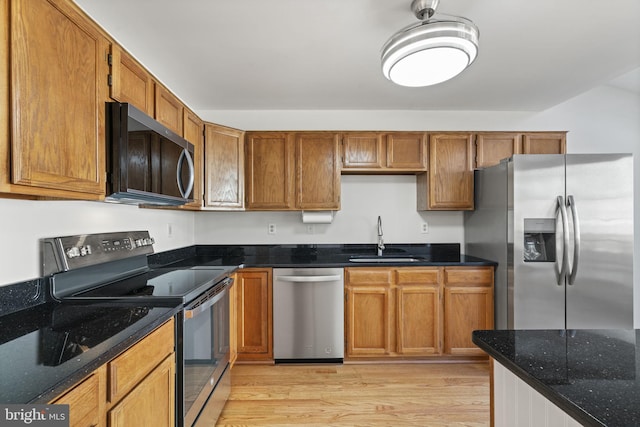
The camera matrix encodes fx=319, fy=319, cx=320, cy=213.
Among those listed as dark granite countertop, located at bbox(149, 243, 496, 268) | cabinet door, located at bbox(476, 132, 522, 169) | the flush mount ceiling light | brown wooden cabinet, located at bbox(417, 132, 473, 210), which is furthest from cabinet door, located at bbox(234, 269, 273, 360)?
cabinet door, located at bbox(476, 132, 522, 169)

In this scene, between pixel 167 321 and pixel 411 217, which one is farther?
pixel 411 217

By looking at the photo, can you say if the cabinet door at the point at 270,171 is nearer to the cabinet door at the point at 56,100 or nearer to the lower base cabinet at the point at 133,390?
the cabinet door at the point at 56,100

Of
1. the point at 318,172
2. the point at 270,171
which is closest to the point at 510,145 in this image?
the point at 318,172

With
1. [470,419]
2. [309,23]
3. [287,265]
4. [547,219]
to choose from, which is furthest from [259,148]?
[470,419]

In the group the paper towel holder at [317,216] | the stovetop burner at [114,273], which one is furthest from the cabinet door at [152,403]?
the paper towel holder at [317,216]

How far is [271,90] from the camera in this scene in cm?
284

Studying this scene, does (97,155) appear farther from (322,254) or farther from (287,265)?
(322,254)

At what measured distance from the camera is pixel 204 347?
1856mm

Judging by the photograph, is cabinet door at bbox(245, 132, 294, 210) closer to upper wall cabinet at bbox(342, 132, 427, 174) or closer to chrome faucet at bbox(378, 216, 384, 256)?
upper wall cabinet at bbox(342, 132, 427, 174)

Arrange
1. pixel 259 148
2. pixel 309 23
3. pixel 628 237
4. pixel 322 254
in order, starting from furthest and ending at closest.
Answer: pixel 322 254
pixel 259 148
pixel 628 237
pixel 309 23

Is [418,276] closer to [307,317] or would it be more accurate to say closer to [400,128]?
[307,317]

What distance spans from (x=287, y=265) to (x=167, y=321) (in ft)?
4.78

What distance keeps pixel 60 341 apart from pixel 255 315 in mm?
1862

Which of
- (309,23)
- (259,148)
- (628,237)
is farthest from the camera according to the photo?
(259,148)
